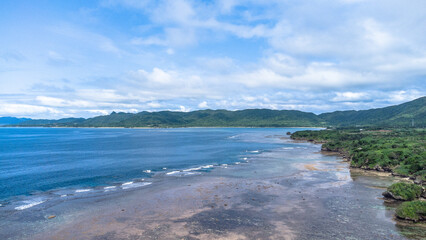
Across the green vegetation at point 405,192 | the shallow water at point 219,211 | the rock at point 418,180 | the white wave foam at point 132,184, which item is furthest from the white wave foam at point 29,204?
the rock at point 418,180

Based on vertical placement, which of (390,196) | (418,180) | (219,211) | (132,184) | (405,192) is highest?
(405,192)

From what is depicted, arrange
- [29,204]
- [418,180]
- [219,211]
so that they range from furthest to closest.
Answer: [418,180]
[29,204]
[219,211]

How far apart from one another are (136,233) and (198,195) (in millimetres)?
19383

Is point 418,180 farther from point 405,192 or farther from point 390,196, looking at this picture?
point 405,192

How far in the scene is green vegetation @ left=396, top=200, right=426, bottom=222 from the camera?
1438 inches

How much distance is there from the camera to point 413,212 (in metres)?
36.8

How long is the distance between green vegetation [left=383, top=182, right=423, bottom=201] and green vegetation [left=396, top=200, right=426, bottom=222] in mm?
8350

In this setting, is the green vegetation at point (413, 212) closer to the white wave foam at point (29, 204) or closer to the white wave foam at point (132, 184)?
the white wave foam at point (132, 184)

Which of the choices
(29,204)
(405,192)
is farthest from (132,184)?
(405,192)

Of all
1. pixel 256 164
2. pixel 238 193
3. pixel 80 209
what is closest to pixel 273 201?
pixel 238 193

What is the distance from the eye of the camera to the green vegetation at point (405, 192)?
147ft

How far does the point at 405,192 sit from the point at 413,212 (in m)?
9.72

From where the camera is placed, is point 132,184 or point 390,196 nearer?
point 390,196

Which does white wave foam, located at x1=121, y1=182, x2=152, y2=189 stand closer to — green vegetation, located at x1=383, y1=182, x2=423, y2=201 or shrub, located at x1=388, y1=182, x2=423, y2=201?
green vegetation, located at x1=383, y1=182, x2=423, y2=201
